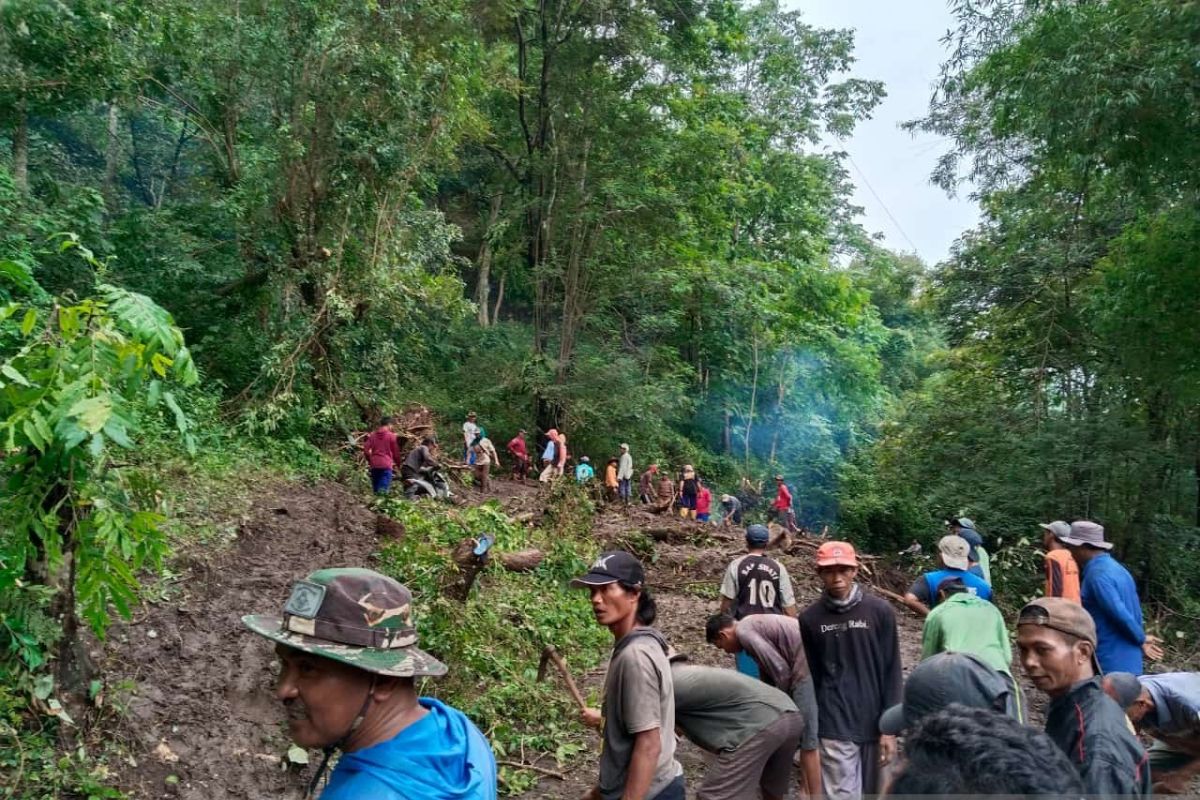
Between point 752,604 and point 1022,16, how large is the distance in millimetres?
9563

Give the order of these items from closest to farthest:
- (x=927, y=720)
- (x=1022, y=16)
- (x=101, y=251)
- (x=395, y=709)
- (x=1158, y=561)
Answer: (x=927, y=720) < (x=395, y=709) < (x=1022, y=16) < (x=1158, y=561) < (x=101, y=251)

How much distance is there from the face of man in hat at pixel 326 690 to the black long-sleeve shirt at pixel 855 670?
268 centimetres

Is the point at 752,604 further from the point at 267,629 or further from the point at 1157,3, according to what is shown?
the point at 1157,3

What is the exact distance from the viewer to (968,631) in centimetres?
347

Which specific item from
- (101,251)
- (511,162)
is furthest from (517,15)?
(101,251)

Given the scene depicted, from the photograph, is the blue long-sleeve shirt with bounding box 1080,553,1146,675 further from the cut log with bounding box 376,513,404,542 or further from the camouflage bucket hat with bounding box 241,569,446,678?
the cut log with bounding box 376,513,404,542

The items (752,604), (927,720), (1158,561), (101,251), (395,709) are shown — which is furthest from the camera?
(101,251)

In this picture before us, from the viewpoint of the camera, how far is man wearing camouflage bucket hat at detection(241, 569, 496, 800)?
1575 mm

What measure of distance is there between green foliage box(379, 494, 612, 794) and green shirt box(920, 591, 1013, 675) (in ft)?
9.69

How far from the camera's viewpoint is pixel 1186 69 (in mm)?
8133

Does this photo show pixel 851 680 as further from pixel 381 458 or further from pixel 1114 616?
pixel 381 458

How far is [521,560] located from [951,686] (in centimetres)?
706

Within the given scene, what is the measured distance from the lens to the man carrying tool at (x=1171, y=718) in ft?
8.95

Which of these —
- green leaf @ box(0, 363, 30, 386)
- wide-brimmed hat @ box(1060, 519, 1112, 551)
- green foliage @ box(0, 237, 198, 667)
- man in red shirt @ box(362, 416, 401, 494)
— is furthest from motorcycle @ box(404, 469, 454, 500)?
wide-brimmed hat @ box(1060, 519, 1112, 551)
